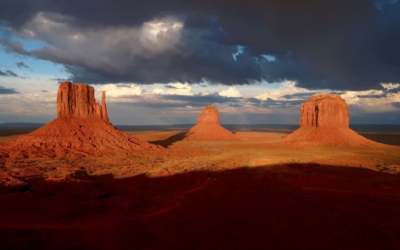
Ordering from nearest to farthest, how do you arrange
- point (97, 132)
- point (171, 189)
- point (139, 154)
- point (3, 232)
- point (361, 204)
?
1. point (3, 232)
2. point (361, 204)
3. point (171, 189)
4. point (139, 154)
5. point (97, 132)

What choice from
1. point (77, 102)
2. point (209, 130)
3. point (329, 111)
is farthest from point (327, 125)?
point (77, 102)

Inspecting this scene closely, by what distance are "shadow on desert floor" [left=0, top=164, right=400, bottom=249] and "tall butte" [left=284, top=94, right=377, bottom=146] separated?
50.4 meters

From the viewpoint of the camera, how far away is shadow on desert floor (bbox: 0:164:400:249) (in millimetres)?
10703

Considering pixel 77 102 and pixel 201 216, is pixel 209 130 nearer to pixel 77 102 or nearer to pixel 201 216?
pixel 77 102

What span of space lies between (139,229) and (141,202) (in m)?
4.50

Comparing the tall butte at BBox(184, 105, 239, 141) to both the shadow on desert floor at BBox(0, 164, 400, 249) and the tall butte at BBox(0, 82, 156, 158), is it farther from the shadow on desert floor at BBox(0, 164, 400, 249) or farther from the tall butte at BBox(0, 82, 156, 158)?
the shadow on desert floor at BBox(0, 164, 400, 249)

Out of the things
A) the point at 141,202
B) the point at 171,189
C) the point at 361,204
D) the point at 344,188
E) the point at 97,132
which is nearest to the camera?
the point at 361,204

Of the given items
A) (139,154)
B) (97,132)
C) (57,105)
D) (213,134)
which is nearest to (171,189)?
(139,154)

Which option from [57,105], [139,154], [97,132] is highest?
[57,105]

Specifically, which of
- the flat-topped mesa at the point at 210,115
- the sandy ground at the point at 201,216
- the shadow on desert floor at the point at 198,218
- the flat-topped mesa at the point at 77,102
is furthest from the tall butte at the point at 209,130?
the shadow on desert floor at the point at 198,218

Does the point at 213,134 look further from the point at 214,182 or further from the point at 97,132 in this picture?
the point at 214,182

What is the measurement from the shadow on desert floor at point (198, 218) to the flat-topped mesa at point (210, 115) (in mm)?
74006

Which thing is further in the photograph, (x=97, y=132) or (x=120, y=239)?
(x=97, y=132)

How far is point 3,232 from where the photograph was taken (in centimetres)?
1101
